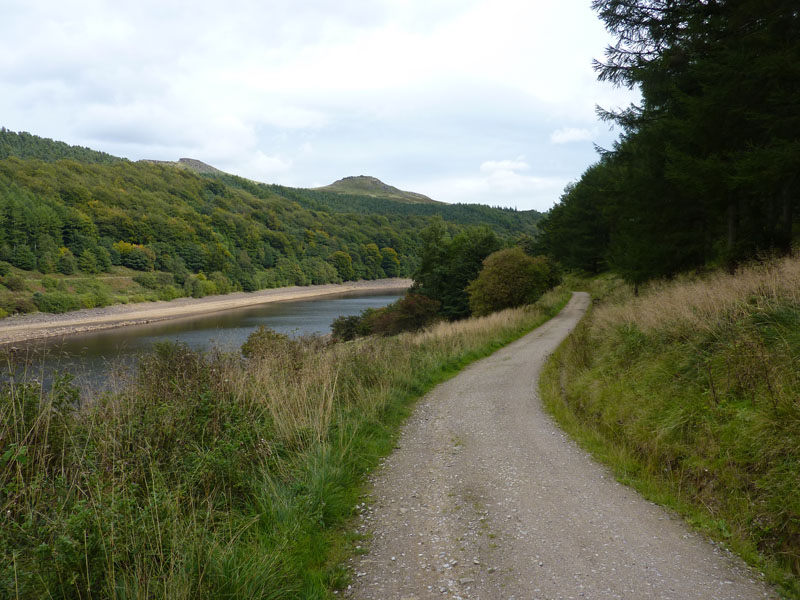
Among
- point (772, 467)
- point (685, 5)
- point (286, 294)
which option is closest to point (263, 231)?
point (286, 294)

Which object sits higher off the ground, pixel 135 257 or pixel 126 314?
pixel 135 257

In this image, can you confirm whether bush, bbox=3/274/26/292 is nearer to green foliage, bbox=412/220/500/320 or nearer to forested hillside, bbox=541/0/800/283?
green foliage, bbox=412/220/500/320

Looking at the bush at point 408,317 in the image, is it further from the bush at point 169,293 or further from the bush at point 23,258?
the bush at point 23,258

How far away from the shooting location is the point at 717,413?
191 inches

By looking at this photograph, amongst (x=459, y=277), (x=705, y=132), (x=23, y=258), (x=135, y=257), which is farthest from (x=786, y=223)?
(x=135, y=257)

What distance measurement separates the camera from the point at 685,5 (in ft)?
39.1

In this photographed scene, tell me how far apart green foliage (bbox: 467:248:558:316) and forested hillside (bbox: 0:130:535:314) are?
51.3m

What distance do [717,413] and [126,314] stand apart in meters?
62.8

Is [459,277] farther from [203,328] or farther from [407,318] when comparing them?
[203,328]

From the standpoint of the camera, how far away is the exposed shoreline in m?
42.6

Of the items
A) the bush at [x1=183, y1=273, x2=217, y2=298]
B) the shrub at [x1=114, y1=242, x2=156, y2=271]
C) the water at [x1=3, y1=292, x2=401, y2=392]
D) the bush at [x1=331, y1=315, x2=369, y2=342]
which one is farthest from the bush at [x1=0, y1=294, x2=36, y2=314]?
the bush at [x1=331, y1=315, x2=369, y2=342]

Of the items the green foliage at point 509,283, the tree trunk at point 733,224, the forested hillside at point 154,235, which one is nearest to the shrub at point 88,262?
the forested hillside at point 154,235

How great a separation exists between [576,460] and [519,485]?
3.66 feet

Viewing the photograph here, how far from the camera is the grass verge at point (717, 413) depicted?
3607 mm
